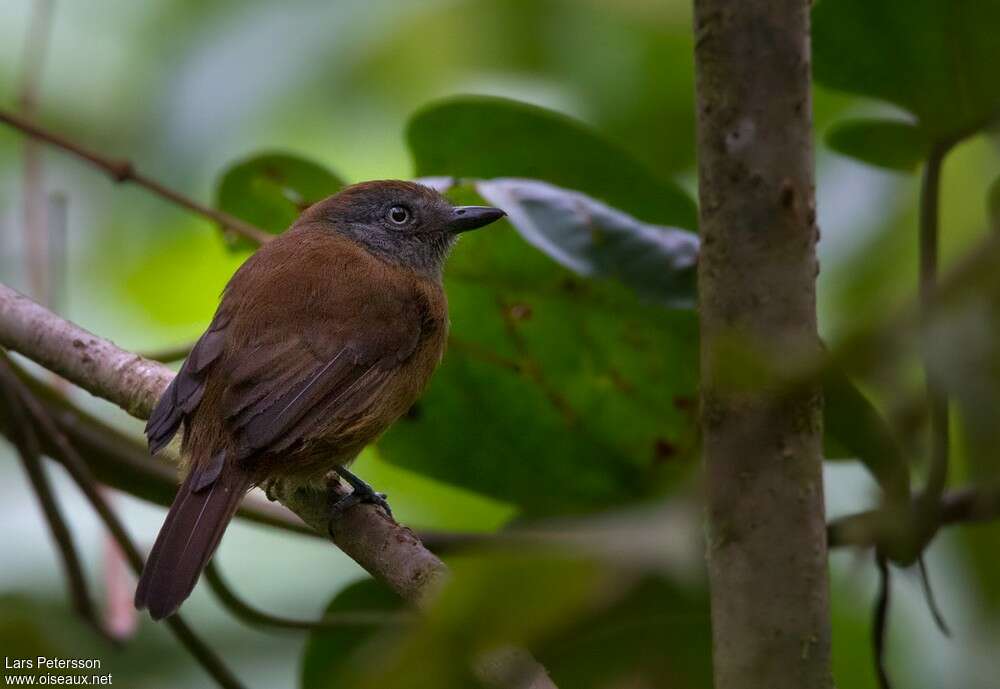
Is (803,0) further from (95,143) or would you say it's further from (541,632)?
(95,143)

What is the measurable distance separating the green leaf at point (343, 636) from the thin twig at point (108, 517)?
0.72ft

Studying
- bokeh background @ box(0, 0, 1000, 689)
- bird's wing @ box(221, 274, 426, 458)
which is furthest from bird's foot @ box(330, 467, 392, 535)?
bokeh background @ box(0, 0, 1000, 689)

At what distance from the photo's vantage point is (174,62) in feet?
14.7

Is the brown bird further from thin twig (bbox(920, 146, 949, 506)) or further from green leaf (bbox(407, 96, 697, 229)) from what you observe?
thin twig (bbox(920, 146, 949, 506))

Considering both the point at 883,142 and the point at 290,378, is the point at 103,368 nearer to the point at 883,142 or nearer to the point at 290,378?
the point at 290,378

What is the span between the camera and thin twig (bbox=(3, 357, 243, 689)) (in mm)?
2598

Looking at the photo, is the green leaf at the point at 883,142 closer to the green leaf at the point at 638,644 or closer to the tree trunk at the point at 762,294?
the green leaf at the point at 638,644

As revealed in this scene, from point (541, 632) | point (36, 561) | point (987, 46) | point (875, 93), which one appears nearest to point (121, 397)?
point (36, 561)

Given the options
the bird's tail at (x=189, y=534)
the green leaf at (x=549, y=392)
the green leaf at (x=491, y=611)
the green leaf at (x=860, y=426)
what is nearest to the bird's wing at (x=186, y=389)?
the bird's tail at (x=189, y=534)

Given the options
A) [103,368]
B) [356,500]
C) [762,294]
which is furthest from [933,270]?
[103,368]

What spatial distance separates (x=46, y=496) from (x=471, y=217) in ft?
4.57

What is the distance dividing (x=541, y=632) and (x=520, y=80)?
12.4 ft

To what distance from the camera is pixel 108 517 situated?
2.76m

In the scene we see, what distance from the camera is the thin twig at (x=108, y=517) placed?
2598mm
